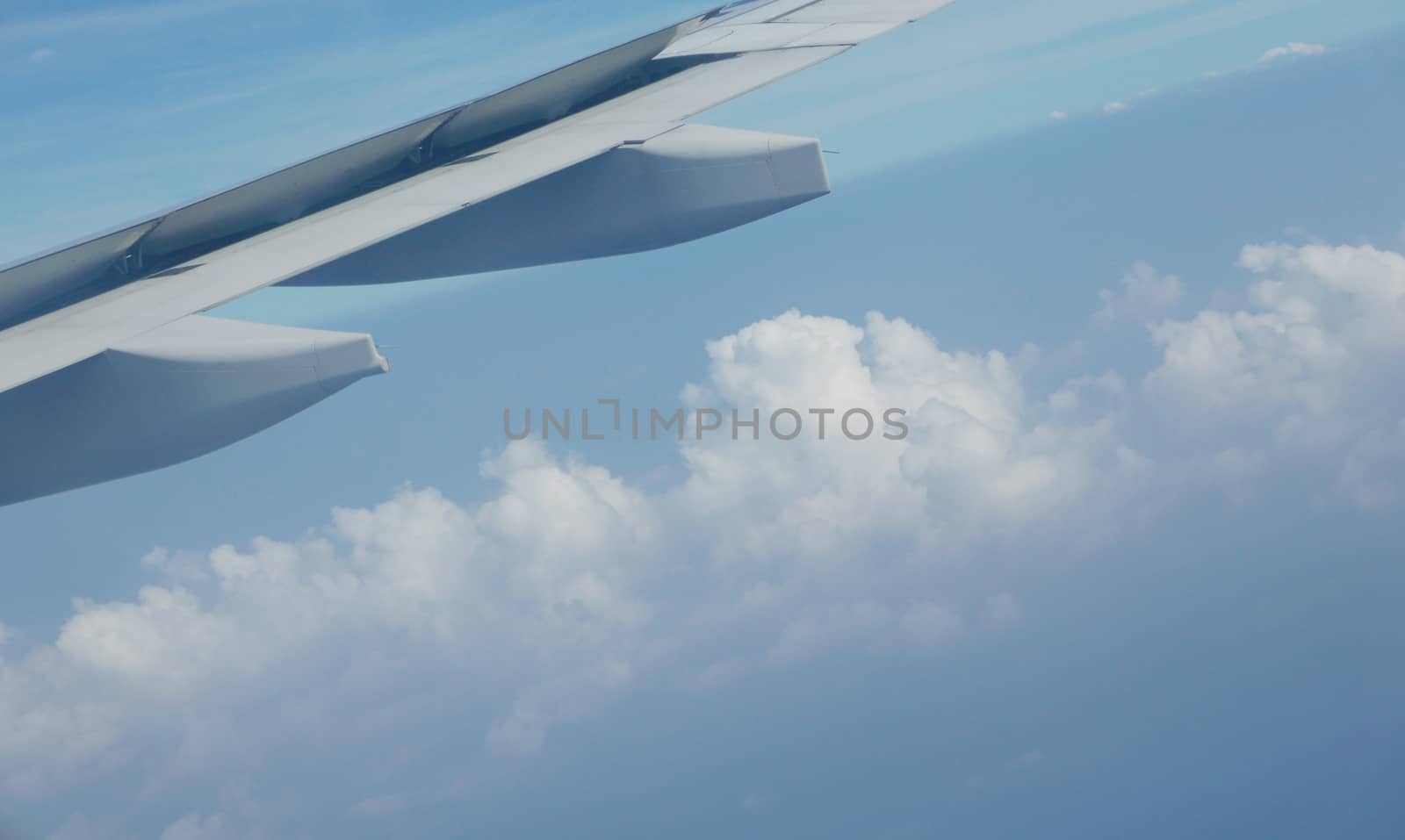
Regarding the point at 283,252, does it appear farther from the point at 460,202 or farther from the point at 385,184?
the point at 385,184

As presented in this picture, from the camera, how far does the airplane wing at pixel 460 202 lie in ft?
13.8

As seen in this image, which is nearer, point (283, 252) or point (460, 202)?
point (460, 202)

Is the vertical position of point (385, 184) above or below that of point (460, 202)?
above

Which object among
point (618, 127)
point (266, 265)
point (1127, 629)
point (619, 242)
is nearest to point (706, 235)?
point (619, 242)

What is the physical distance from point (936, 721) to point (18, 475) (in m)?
115

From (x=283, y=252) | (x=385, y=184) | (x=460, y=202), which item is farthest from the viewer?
(x=385, y=184)

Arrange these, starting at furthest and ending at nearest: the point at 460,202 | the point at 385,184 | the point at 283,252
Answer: the point at 385,184 → the point at 283,252 → the point at 460,202

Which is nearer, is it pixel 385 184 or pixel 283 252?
pixel 283 252

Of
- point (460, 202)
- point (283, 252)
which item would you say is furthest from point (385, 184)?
point (460, 202)

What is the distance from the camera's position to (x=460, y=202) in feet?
13.5

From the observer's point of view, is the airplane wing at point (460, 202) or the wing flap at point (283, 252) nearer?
the wing flap at point (283, 252)

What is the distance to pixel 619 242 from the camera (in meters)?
4.98

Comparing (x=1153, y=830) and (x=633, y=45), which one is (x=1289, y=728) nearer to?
(x=1153, y=830)

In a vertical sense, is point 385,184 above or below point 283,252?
above
